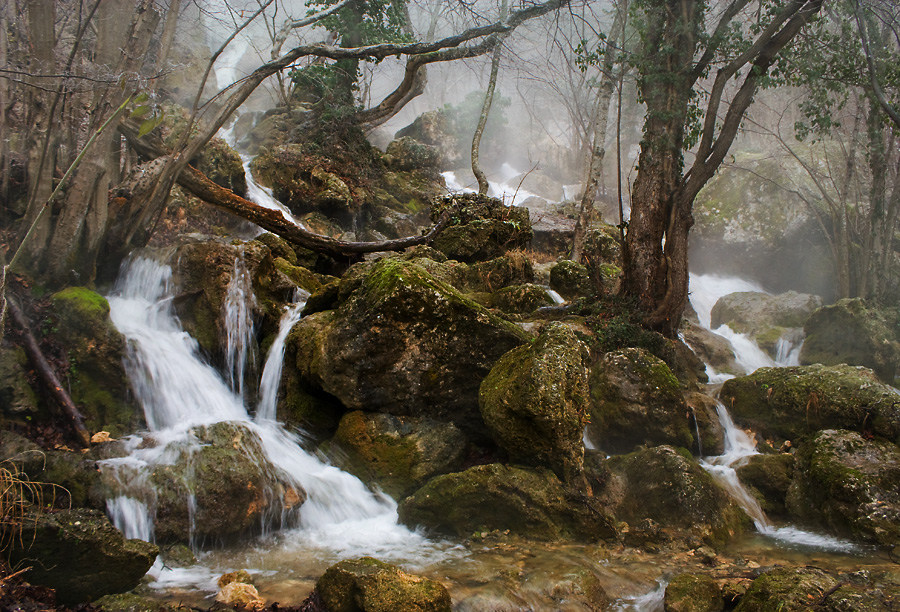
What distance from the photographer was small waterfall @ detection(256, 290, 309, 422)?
6586 mm

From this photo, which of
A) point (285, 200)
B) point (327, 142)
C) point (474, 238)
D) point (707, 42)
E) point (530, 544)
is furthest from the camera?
point (327, 142)

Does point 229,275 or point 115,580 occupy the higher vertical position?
point 229,275

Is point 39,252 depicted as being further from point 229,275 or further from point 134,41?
point 134,41

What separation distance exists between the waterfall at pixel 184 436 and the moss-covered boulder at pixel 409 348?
868 millimetres

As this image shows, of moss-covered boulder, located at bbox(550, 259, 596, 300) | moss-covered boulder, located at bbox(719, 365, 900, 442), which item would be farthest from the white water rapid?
moss-covered boulder, located at bbox(719, 365, 900, 442)

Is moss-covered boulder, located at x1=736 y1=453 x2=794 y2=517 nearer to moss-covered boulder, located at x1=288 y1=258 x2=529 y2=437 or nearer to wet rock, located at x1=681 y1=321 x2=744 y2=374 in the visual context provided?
moss-covered boulder, located at x1=288 y1=258 x2=529 y2=437

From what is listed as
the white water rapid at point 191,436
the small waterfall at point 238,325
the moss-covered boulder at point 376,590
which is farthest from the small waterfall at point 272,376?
the moss-covered boulder at point 376,590

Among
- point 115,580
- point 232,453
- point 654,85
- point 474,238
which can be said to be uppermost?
point 654,85

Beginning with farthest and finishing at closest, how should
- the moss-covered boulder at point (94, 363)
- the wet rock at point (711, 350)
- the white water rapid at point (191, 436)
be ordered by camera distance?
the wet rock at point (711, 350) < the moss-covered boulder at point (94, 363) < the white water rapid at point (191, 436)

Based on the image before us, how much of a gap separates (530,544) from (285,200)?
1072 centimetres

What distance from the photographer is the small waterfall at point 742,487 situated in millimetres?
5059

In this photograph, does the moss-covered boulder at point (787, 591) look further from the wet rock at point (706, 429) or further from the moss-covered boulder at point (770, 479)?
the wet rock at point (706, 429)

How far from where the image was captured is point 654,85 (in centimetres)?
891

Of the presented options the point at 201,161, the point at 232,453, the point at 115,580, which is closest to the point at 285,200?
the point at 201,161
